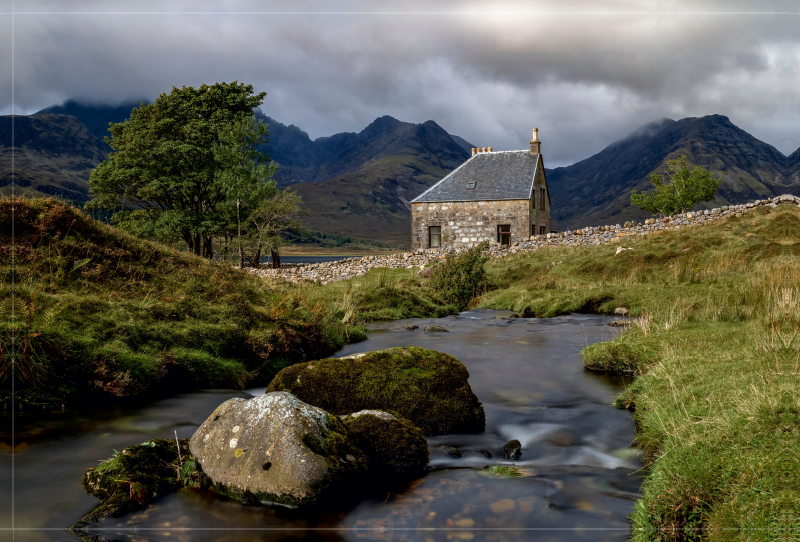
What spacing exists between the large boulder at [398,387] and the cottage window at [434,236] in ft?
135

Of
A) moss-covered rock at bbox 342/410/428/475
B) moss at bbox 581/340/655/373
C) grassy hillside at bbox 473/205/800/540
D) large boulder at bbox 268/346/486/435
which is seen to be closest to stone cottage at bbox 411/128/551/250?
grassy hillside at bbox 473/205/800/540

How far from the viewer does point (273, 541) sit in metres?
4.59

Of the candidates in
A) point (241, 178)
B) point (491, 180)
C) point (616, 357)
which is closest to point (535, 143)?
point (491, 180)

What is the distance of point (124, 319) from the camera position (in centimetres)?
998

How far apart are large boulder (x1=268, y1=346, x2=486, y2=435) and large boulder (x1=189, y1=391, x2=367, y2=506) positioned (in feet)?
5.79

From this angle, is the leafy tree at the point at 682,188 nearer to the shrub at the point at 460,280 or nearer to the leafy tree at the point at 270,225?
the leafy tree at the point at 270,225

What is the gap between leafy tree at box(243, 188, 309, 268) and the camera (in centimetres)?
3753

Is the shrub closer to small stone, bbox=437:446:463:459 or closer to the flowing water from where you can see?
the flowing water

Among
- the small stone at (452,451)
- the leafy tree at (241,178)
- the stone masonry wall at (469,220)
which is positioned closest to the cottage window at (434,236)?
the stone masonry wall at (469,220)

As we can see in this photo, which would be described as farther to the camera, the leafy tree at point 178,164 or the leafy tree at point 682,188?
the leafy tree at point 682,188

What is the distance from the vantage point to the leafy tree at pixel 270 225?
37.5m

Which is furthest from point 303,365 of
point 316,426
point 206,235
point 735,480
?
point 206,235

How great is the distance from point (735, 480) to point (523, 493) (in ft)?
6.64

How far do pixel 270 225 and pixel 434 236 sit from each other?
1676 centimetres
